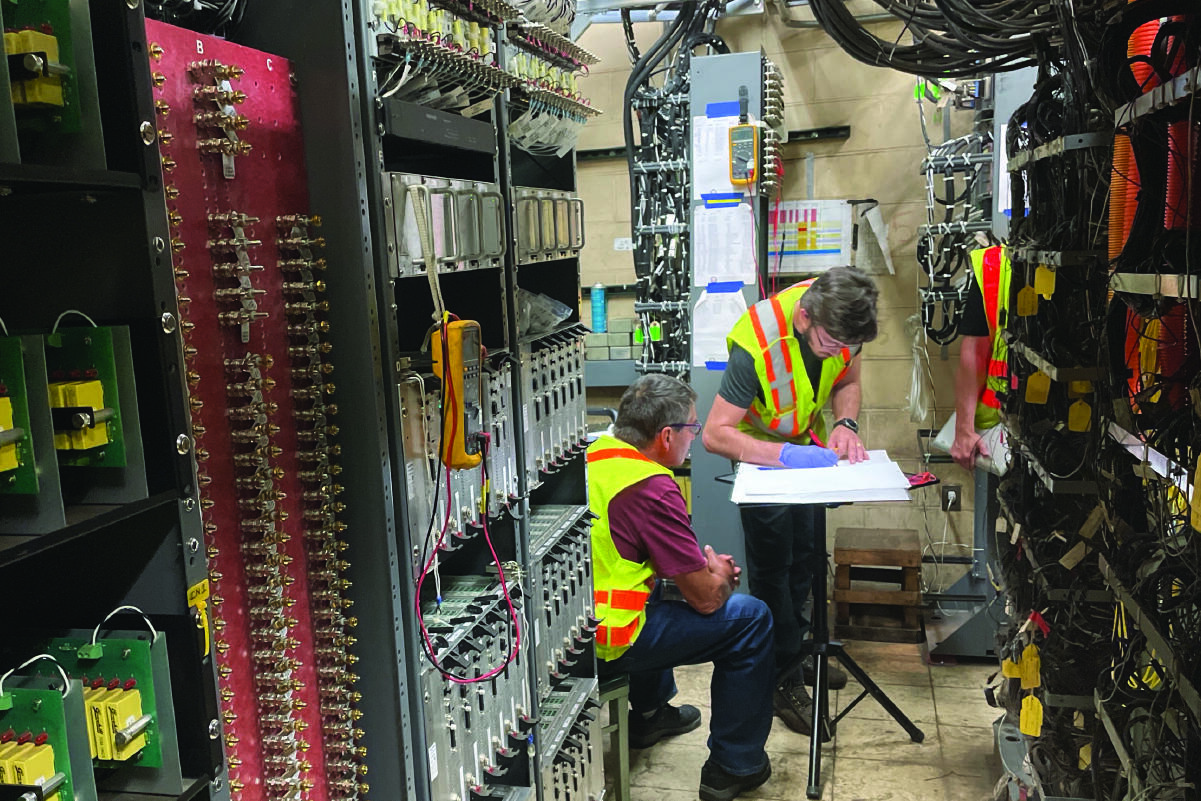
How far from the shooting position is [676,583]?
289cm

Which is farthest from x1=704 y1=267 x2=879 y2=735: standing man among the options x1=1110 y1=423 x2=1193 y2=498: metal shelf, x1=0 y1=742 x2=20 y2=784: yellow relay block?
x1=0 y1=742 x2=20 y2=784: yellow relay block

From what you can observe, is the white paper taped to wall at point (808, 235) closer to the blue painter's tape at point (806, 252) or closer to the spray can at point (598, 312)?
the blue painter's tape at point (806, 252)

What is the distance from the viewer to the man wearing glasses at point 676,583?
2.82 meters

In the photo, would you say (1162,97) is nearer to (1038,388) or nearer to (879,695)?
(1038,388)

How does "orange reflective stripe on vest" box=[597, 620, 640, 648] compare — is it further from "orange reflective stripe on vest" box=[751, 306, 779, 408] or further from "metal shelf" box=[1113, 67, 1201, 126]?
"metal shelf" box=[1113, 67, 1201, 126]

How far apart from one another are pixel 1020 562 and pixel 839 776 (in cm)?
110

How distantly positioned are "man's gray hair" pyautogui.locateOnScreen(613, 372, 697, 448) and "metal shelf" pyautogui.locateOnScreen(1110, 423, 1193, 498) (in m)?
1.31

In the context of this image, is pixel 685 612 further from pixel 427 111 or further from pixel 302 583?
pixel 427 111

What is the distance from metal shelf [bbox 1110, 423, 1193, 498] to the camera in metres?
1.48

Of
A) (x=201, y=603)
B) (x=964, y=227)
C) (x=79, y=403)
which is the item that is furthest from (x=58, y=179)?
(x=964, y=227)

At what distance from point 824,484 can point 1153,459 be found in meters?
1.29

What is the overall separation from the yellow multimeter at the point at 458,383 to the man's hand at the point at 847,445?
1.83 m

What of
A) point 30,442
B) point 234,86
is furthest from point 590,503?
point 30,442

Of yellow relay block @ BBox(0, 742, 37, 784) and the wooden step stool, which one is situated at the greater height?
yellow relay block @ BBox(0, 742, 37, 784)
